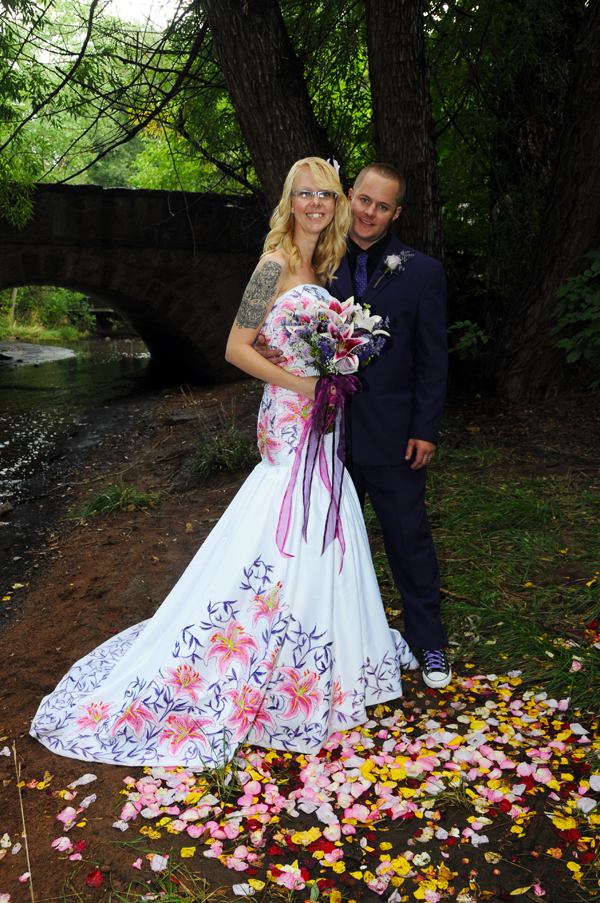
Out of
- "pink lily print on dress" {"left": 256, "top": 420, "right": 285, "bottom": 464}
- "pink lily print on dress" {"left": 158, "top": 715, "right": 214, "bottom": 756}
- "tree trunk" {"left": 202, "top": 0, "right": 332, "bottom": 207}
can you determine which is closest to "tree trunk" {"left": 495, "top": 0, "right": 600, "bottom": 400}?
"tree trunk" {"left": 202, "top": 0, "right": 332, "bottom": 207}

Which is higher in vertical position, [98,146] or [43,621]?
[98,146]

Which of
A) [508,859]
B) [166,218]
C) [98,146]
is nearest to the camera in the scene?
[508,859]

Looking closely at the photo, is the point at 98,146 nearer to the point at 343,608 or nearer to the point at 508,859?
the point at 343,608

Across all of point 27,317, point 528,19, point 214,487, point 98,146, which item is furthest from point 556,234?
point 27,317

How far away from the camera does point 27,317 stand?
2255 cm

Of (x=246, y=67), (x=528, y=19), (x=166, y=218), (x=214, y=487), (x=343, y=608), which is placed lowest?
(x=214, y=487)

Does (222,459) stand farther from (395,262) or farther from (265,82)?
(395,262)

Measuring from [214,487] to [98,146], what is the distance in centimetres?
379

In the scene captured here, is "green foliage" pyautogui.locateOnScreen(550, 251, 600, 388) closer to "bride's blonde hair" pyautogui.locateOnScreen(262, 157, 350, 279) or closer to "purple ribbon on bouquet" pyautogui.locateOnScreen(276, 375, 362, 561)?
"bride's blonde hair" pyautogui.locateOnScreen(262, 157, 350, 279)

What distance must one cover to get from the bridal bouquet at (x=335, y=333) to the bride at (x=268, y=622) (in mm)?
105

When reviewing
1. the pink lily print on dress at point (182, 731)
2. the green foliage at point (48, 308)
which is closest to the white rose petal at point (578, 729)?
the pink lily print on dress at point (182, 731)

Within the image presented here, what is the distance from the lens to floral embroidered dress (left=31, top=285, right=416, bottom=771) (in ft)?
9.16

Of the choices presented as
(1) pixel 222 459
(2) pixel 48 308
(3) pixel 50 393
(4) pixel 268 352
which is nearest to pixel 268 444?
(4) pixel 268 352

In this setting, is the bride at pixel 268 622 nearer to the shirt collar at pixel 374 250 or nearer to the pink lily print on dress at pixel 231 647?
the pink lily print on dress at pixel 231 647
